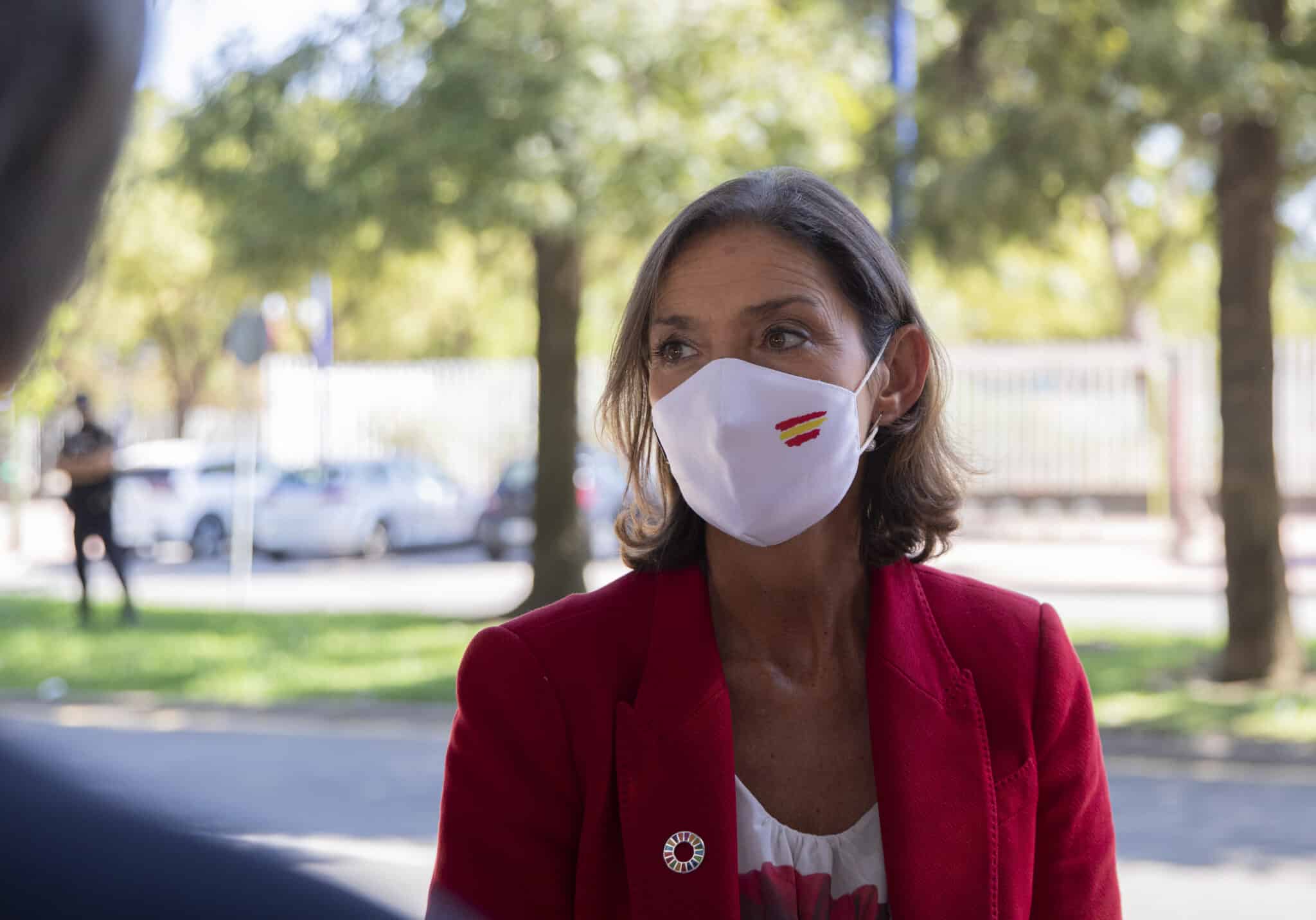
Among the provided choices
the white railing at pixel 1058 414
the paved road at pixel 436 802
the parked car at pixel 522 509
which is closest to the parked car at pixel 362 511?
the parked car at pixel 522 509

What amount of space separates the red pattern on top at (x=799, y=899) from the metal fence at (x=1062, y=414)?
21.5 meters

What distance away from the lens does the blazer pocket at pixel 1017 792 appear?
7.28 ft

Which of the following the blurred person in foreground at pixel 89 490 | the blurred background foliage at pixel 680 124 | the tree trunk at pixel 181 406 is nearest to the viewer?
the blurred background foliage at pixel 680 124

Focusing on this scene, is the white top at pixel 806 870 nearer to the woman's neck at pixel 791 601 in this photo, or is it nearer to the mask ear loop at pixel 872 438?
the woman's neck at pixel 791 601

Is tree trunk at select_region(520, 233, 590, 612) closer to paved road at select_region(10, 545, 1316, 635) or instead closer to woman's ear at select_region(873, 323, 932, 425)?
paved road at select_region(10, 545, 1316, 635)

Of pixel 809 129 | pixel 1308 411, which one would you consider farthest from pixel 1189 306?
pixel 809 129

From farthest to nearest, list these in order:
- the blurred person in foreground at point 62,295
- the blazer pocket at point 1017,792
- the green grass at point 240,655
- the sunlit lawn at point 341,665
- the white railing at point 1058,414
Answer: the white railing at point 1058,414 → the green grass at point 240,655 → the sunlit lawn at point 341,665 → the blazer pocket at point 1017,792 → the blurred person in foreground at point 62,295

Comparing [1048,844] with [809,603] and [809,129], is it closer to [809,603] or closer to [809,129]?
[809,603]

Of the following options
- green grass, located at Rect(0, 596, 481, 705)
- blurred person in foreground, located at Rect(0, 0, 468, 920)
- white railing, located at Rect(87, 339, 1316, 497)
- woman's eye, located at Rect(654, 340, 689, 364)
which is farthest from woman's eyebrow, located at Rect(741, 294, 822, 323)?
white railing, located at Rect(87, 339, 1316, 497)

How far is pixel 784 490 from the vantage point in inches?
101

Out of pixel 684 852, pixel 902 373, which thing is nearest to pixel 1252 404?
pixel 902 373

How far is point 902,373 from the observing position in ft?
8.94

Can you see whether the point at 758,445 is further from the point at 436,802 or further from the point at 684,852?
the point at 436,802

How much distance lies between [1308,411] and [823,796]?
1029 inches
